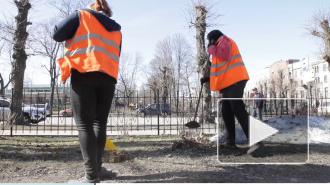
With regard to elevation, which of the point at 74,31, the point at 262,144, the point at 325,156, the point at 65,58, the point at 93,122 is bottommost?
the point at 325,156

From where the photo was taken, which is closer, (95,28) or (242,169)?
(95,28)

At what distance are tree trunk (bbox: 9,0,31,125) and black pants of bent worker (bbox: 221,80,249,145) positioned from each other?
904 cm

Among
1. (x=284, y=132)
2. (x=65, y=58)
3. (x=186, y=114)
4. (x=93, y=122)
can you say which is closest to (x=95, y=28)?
(x=65, y=58)

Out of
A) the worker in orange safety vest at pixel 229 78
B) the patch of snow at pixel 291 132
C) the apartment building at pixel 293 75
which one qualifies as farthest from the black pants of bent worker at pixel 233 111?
the apartment building at pixel 293 75

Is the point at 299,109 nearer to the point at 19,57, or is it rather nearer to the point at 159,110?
the point at 159,110

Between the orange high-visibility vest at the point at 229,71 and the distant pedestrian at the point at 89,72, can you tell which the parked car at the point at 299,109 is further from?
the distant pedestrian at the point at 89,72

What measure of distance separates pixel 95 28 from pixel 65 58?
379mm

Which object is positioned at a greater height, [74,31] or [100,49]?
[74,31]

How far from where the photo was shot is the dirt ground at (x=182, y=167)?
2.67 metres

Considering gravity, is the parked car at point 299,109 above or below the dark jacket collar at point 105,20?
below

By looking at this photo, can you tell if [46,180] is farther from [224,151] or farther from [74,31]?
[224,151]

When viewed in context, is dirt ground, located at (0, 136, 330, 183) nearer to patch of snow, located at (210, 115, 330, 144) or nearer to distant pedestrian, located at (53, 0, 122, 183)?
patch of snow, located at (210, 115, 330, 144)

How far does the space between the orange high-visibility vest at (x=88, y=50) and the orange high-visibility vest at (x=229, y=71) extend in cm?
169

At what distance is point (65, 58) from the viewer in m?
2.37
